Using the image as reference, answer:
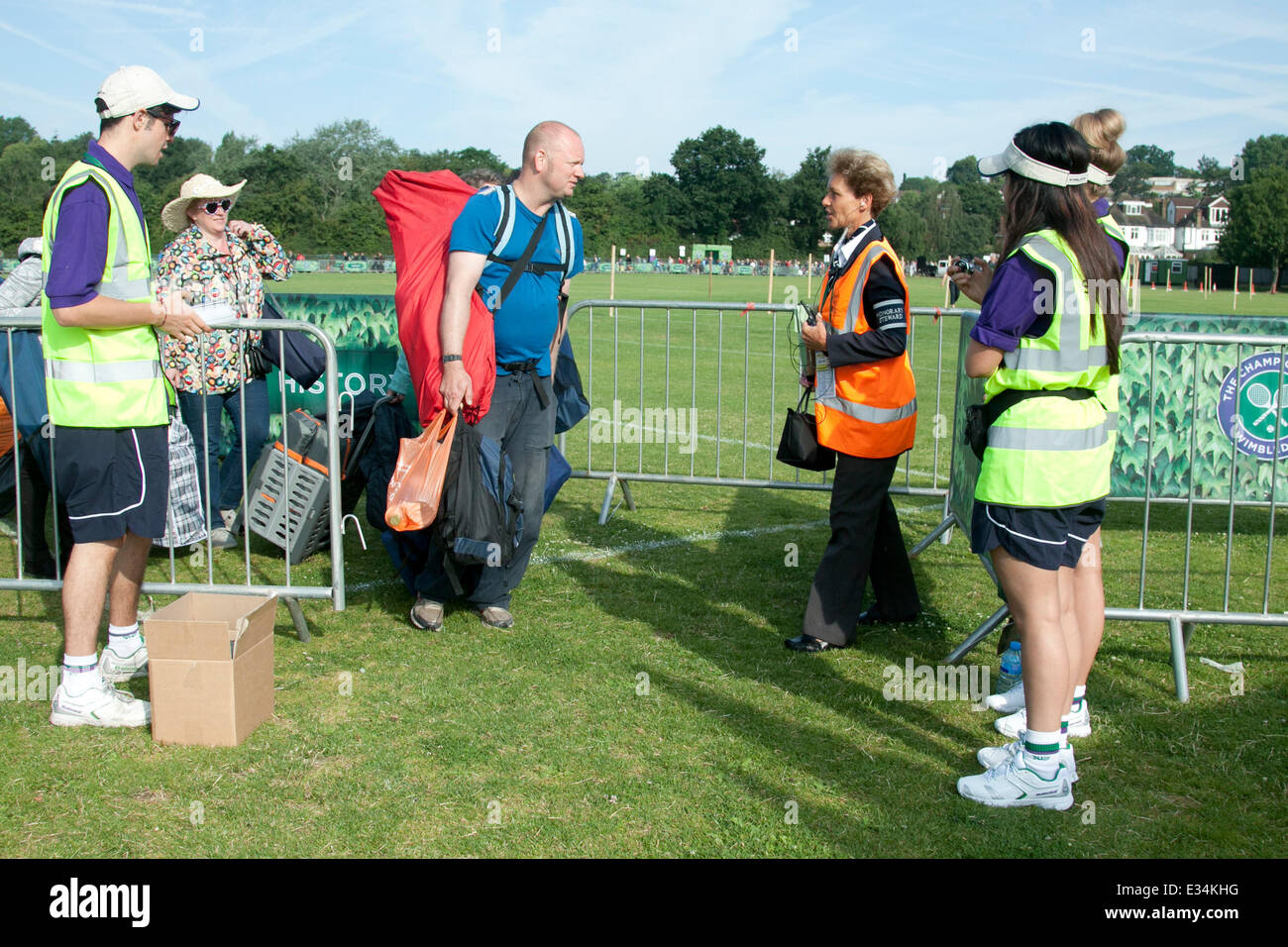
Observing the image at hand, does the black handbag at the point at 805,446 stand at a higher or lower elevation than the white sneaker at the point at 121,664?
higher

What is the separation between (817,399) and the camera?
492 centimetres

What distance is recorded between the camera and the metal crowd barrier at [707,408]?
23.9 feet

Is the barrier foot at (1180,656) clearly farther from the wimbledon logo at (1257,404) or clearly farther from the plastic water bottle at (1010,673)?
the wimbledon logo at (1257,404)

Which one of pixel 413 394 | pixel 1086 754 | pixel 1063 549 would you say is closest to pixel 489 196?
pixel 413 394

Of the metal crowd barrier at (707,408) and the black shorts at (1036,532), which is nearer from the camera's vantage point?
the black shorts at (1036,532)

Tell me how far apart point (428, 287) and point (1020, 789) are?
3292mm

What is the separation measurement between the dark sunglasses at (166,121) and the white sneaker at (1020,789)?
3.60m

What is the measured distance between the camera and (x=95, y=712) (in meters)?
3.92

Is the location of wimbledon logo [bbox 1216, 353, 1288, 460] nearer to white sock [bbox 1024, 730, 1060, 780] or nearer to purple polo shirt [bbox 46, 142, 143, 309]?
white sock [bbox 1024, 730, 1060, 780]

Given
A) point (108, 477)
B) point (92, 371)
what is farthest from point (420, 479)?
point (92, 371)

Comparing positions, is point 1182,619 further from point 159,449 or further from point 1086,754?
point 159,449

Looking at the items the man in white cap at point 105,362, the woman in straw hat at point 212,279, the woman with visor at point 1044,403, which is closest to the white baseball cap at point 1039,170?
the woman with visor at point 1044,403

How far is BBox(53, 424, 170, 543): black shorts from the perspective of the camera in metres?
3.83

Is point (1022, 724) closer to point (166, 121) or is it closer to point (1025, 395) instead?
point (1025, 395)
